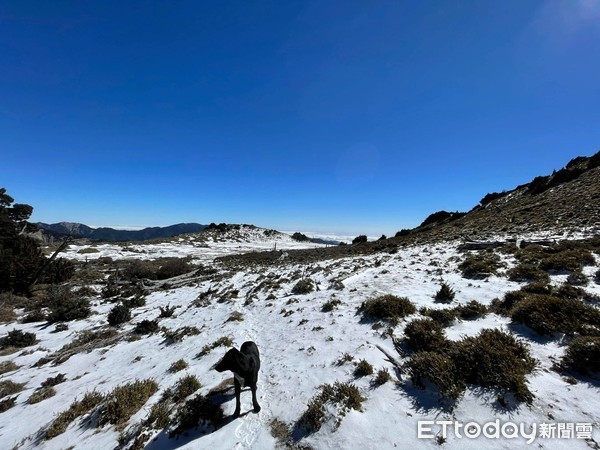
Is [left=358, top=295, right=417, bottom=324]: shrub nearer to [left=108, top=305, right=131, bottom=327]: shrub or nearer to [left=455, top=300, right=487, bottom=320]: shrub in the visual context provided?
[left=455, top=300, right=487, bottom=320]: shrub

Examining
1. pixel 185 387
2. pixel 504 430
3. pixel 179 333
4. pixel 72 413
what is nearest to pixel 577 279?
pixel 504 430

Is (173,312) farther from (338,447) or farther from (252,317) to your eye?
(338,447)

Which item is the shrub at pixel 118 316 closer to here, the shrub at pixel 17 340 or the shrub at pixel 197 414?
the shrub at pixel 17 340

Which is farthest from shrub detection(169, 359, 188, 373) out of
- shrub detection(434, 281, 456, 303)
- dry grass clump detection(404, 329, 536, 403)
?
shrub detection(434, 281, 456, 303)

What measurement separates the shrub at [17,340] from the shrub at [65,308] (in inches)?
89.2

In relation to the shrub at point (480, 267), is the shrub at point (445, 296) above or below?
below

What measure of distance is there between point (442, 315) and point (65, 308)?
17.6 m

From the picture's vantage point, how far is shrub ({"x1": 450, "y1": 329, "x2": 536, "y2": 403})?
163 inches

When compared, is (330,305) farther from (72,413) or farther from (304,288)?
(72,413)

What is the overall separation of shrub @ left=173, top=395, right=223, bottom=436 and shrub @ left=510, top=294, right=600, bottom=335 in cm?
759

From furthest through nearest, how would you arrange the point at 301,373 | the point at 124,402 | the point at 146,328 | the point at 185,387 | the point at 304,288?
the point at 304,288
the point at 146,328
the point at 301,373
the point at 185,387
the point at 124,402

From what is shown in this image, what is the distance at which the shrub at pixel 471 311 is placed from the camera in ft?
23.7

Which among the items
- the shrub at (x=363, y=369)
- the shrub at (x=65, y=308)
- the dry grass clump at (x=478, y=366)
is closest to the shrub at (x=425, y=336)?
the dry grass clump at (x=478, y=366)

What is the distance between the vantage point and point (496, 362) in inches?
179
